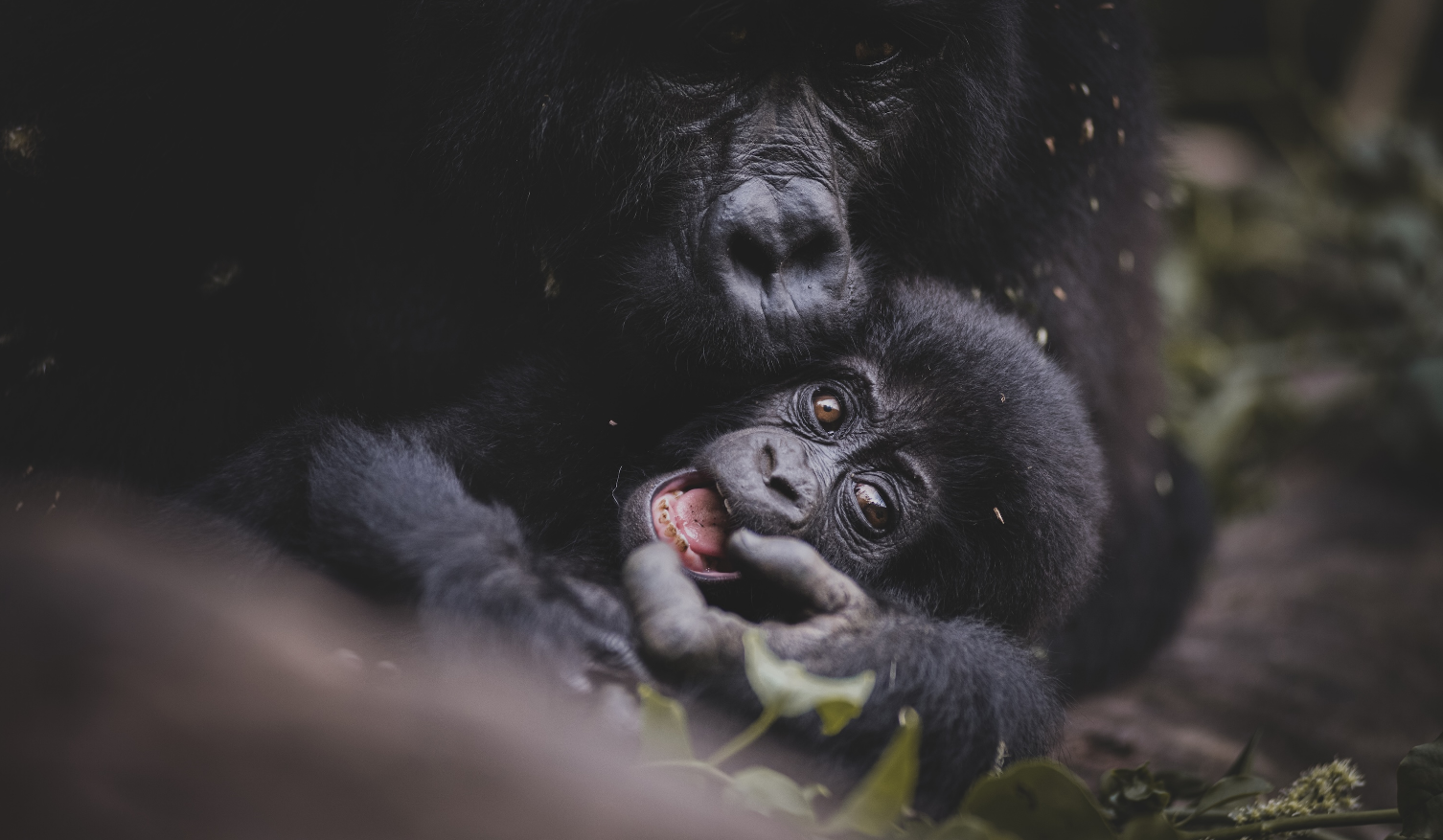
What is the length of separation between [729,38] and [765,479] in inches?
31.6

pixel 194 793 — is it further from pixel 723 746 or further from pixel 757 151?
pixel 757 151

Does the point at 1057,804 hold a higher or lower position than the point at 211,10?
lower

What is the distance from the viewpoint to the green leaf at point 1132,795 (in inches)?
65.0

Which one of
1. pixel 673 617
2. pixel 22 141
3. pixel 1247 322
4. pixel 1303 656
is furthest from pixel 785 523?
pixel 1247 322

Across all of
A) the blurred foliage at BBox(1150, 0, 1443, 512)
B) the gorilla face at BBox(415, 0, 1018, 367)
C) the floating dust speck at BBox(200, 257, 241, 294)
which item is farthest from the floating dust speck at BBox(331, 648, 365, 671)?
the blurred foliage at BBox(1150, 0, 1443, 512)

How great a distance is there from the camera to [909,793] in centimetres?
134

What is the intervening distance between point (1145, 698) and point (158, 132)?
8.93ft

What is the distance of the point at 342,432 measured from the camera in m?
1.79

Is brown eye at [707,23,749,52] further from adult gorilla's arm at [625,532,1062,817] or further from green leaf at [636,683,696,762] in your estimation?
green leaf at [636,683,696,762]

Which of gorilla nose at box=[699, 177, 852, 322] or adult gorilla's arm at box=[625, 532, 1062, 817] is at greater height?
gorilla nose at box=[699, 177, 852, 322]

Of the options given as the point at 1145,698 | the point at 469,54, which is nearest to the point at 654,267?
the point at 469,54

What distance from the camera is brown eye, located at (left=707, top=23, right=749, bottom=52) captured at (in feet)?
6.25

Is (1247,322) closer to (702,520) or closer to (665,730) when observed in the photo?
(702,520)

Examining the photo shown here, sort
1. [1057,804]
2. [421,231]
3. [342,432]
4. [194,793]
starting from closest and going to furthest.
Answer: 1. [194,793]
2. [1057,804]
3. [342,432]
4. [421,231]
